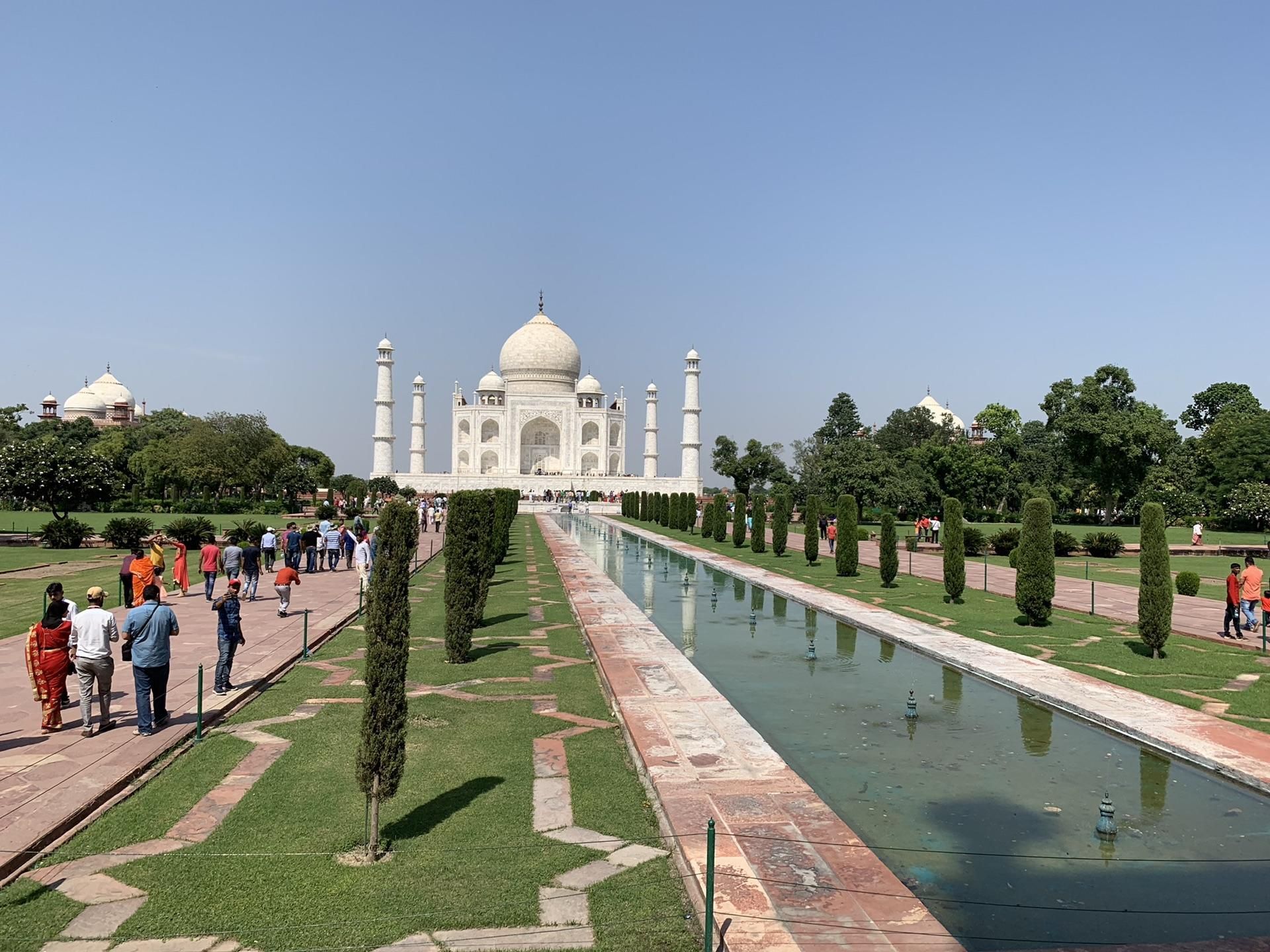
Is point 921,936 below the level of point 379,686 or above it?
below

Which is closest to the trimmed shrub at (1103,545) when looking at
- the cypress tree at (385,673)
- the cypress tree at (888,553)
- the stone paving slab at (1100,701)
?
the cypress tree at (888,553)

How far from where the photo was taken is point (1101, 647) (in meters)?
9.52

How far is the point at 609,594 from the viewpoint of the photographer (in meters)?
13.2

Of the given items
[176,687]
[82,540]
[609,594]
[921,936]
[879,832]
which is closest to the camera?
[921,936]

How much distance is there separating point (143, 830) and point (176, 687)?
3053 millimetres

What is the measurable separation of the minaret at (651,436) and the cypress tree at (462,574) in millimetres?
52064

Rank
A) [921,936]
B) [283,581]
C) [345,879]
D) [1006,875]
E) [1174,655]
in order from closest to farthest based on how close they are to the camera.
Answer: [921,936] → [345,879] → [1006,875] → [1174,655] → [283,581]

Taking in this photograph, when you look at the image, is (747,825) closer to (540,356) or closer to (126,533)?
(126,533)

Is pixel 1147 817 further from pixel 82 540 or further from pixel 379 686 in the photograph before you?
pixel 82 540

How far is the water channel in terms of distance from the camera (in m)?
3.86

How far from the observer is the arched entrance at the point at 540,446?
210 ft

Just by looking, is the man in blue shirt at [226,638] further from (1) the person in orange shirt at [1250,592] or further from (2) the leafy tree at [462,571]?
(1) the person in orange shirt at [1250,592]

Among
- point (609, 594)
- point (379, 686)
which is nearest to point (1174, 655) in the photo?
point (609, 594)

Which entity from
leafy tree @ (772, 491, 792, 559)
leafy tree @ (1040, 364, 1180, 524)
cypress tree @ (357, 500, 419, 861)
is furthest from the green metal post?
leafy tree @ (1040, 364, 1180, 524)
